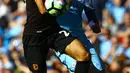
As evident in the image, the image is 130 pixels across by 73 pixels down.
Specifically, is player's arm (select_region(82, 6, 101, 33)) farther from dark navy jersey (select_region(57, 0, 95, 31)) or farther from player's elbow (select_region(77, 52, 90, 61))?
player's elbow (select_region(77, 52, 90, 61))

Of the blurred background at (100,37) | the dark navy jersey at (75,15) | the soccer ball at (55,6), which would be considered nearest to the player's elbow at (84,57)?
the soccer ball at (55,6)

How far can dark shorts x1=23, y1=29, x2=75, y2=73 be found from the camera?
587cm

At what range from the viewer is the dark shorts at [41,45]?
19.2 feet

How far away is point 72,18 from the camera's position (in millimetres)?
6984

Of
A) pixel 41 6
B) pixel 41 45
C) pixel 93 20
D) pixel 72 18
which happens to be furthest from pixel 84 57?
pixel 93 20

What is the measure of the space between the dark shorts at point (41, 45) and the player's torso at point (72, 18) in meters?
1.01

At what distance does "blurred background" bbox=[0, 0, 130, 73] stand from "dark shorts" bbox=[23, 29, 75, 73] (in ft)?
12.9

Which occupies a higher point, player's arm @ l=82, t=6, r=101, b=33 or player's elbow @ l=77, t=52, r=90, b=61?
player's elbow @ l=77, t=52, r=90, b=61

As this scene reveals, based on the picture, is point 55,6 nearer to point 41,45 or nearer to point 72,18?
point 41,45

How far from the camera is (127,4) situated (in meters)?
10.4

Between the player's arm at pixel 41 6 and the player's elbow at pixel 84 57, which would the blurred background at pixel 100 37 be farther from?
the player's arm at pixel 41 6

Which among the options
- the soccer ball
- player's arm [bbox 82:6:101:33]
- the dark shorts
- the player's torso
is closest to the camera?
the soccer ball

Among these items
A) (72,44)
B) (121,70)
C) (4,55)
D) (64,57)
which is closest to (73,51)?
(72,44)

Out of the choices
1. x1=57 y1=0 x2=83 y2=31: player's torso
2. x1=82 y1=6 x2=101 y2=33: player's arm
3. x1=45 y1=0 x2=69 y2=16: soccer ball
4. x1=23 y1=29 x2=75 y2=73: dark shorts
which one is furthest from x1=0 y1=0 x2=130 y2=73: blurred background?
x1=45 y1=0 x2=69 y2=16: soccer ball
